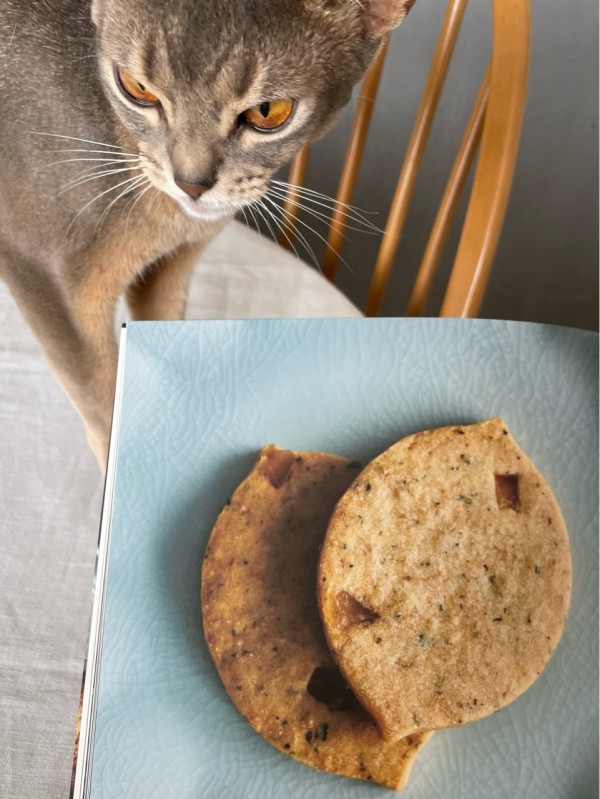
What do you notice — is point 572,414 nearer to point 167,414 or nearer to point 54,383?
point 167,414

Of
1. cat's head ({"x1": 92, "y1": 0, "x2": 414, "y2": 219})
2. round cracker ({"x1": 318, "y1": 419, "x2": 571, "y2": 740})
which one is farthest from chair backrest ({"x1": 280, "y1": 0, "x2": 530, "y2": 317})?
round cracker ({"x1": 318, "y1": 419, "x2": 571, "y2": 740})

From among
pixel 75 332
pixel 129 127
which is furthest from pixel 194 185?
pixel 75 332

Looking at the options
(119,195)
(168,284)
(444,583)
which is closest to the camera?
(444,583)

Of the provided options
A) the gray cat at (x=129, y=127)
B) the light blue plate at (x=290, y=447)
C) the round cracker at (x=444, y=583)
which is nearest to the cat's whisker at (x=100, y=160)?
the gray cat at (x=129, y=127)

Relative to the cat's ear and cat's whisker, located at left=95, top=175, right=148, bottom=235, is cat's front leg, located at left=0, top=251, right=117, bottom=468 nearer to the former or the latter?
cat's whisker, located at left=95, top=175, right=148, bottom=235

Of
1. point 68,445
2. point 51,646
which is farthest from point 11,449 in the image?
point 51,646

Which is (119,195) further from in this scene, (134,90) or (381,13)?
(381,13)

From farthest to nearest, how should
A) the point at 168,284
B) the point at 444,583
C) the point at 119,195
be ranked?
the point at 168,284 → the point at 119,195 → the point at 444,583
